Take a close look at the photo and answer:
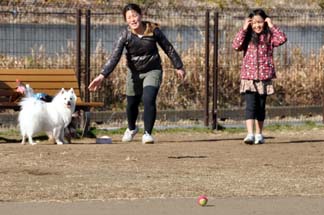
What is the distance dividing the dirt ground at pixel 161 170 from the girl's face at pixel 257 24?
163 centimetres

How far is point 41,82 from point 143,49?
2.52m

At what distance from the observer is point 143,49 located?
15062 mm

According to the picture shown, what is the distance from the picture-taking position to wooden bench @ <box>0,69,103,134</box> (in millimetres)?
16453

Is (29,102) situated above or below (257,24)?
below

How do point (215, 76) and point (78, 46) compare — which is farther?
point (215, 76)

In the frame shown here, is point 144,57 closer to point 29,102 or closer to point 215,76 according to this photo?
point 29,102

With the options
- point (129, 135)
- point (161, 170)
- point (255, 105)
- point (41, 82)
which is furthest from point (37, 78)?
point (161, 170)

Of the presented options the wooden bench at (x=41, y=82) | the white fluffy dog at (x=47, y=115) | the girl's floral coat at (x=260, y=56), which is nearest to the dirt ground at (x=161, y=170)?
the white fluffy dog at (x=47, y=115)

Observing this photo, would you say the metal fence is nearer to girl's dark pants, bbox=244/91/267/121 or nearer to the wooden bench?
the wooden bench

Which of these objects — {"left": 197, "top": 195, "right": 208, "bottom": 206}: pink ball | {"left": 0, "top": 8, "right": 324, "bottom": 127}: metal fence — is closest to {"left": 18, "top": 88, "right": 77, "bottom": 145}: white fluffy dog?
{"left": 0, "top": 8, "right": 324, "bottom": 127}: metal fence

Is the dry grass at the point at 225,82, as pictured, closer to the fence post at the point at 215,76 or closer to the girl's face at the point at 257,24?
the fence post at the point at 215,76

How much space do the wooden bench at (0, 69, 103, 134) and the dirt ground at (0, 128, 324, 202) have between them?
0.88m

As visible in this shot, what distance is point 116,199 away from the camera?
9.97 m

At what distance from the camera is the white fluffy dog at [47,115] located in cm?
1507
